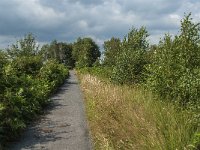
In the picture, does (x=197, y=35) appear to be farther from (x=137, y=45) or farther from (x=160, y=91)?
(x=137, y=45)

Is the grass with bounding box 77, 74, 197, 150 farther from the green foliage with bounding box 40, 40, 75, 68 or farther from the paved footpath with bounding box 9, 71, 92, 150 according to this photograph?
the green foliage with bounding box 40, 40, 75, 68

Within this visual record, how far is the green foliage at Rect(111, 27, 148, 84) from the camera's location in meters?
24.4

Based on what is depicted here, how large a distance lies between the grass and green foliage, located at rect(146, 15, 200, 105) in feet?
3.49

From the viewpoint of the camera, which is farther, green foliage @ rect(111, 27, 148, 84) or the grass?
green foliage @ rect(111, 27, 148, 84)

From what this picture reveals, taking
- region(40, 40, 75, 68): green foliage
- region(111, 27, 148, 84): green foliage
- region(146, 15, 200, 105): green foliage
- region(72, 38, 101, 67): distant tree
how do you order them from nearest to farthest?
region(146, 15, 200, 105): green foliage
region(111, 27, 148, 84): green foliage
region(72, 38, 101, 67): distant tree
region(40, 40, 75, 68): green foliage

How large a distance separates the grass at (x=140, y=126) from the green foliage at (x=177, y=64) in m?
1.06

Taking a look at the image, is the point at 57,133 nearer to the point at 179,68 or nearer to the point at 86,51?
the point at 179,68

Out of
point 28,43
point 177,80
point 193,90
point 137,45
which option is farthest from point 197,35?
point 28,43

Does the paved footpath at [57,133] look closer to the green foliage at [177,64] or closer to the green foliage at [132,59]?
the green foliage at [177,64]

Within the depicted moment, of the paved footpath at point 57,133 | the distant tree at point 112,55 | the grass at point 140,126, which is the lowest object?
the paved footpath at point 57,133

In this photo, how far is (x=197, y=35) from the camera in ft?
49.8

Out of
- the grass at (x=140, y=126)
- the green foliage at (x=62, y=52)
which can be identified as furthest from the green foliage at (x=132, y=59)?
the green foliage at (x=62, y=52)

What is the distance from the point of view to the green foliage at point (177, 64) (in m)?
13.6

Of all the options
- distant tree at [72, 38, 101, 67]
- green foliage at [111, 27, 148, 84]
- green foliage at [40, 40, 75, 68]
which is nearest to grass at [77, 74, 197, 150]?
green foliage at [111, 27, 148, 84]
